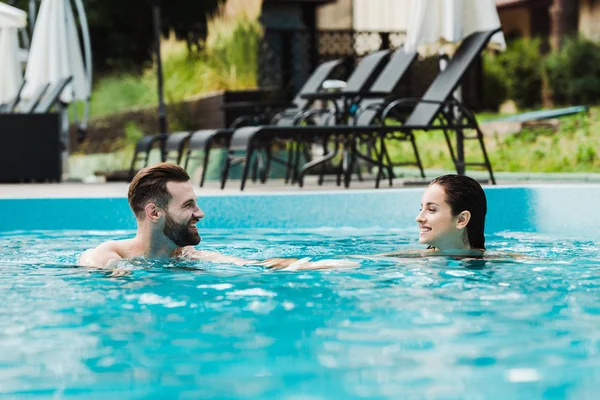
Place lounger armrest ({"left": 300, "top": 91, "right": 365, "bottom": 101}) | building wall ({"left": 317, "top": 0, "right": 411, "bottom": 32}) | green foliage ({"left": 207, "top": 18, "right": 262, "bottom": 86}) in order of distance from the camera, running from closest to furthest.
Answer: lounger armrest ({"left": 300, "top": 91, "right": 365, "bottom": 101}) < green foliage ({"left": 207, "top": 18, "right": 262, "bottom": 86}) < building wall ({"left": 317, "top": 0, "right": 411, "bottom": 32})

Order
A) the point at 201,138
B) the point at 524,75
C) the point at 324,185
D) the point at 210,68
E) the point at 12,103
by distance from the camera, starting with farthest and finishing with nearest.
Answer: the point at 524,75 → the point at 12,103 → the point at 210,68 → the point at 324,185 → the point at 201,138

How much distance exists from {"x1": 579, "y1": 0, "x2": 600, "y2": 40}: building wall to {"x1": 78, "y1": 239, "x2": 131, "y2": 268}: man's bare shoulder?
59.6 ft

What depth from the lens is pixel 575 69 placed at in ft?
58.1

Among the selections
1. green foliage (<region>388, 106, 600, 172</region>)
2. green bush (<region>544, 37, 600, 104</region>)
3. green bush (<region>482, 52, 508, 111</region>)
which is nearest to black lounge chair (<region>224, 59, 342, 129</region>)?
green foliage (<region>388, 106, 600, 172</region>)

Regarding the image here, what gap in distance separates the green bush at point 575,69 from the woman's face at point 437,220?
1393cm

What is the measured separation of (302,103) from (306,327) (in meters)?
Result: 8.29

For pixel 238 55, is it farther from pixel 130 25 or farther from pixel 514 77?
pixel 130 25

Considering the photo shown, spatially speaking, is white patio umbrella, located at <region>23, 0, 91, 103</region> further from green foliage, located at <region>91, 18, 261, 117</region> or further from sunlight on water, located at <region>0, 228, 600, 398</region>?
sunlight on water, located at <region>0, 228, 600, 398</region>

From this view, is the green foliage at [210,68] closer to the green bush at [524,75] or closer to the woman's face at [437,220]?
the green bush at [524,75]

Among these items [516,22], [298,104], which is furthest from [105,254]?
[516,22]

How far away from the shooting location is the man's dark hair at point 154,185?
3898 mm

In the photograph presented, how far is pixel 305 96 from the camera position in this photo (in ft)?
28.9

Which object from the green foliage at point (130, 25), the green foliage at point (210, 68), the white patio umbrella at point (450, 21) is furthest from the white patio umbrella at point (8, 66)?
the green foliage at point (130, 25)

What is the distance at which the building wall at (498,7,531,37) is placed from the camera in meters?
24.9
